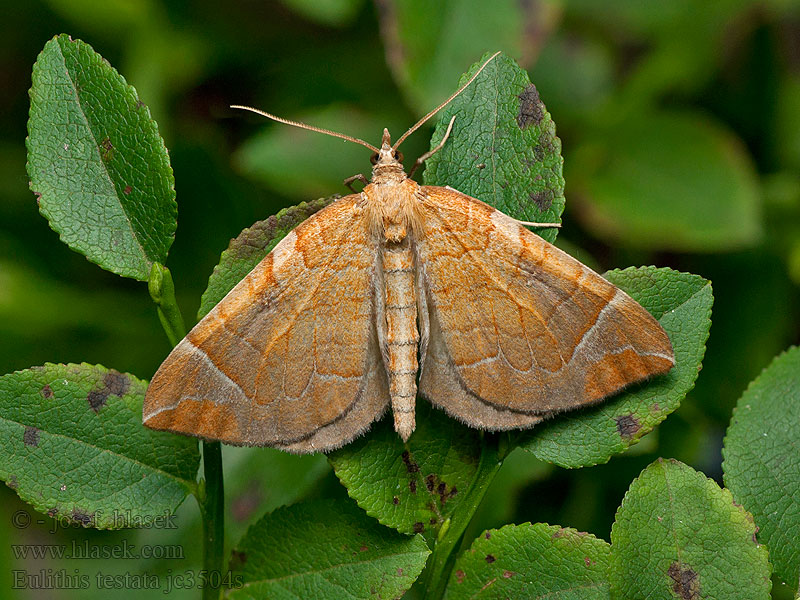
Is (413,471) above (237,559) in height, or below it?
above

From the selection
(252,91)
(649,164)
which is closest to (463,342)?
(649,164)

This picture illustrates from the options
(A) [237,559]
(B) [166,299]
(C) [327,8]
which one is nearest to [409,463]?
(A) [237,559]

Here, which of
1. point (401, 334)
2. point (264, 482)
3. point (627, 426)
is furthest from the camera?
point (264, 482)

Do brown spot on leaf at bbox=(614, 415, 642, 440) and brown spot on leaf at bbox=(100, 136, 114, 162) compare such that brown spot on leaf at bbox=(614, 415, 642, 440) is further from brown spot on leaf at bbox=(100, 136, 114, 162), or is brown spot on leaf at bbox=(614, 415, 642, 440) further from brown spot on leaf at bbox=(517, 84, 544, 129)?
brown spot on leaf at bbox=(100, 136, 114, 162)

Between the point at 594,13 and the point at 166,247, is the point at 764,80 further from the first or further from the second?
the point at 166,247

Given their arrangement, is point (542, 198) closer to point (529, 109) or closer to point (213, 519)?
point (529, 109)

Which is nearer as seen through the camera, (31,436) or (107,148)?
(31,436)

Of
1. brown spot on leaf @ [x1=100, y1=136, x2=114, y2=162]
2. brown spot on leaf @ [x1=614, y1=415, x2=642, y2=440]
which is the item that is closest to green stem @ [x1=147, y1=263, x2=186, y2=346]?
brown spot on leaf @ [x1=100, y1=136, x2=114, y2=162]
